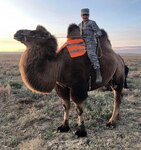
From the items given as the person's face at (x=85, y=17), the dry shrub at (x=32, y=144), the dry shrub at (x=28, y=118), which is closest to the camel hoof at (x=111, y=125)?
the dry shrub at (x=32, y=144)

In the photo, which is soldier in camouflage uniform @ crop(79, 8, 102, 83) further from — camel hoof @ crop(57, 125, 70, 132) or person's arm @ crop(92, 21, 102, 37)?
camel hoof @ crop(57, 125, 70, 132)

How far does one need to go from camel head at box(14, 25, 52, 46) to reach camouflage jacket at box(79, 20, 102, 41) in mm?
1028

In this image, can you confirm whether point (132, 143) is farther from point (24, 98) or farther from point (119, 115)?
point (24, 98)

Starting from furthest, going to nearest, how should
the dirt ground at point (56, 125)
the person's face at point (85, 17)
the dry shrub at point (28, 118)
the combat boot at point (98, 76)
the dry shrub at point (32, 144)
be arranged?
the dry shrub at point (28, 118)
the person's face at point (85, 17)
the combat boot at point (98, 76)
the dirt ground at point (56, 125)
the dry shrub at point (32, 144)

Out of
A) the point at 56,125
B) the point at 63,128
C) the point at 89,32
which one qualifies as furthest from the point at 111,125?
the point at 89,32

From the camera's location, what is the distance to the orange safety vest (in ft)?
20.5

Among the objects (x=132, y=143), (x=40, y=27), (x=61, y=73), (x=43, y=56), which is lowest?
(x=132, y=143)

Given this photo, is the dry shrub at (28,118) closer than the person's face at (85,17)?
No

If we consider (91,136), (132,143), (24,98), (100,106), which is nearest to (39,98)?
(24,98)

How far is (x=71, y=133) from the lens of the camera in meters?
6.75

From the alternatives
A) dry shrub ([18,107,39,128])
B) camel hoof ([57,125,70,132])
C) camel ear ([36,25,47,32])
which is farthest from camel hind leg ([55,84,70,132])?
camel ear ([36,25,47,32])

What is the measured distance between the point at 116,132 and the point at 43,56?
105 inches

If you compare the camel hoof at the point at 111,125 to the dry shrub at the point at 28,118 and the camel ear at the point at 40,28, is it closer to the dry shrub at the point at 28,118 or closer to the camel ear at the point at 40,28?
the dry shrub at the point at 28,118

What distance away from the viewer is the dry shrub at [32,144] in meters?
5.95
